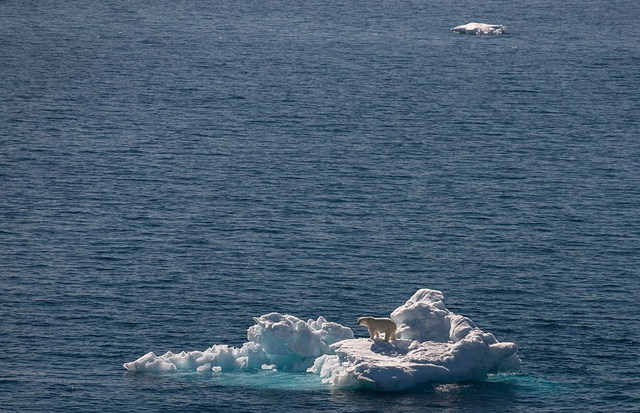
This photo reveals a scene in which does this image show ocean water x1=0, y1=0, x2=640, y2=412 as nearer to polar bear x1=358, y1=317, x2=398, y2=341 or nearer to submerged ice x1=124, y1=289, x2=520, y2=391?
submerged ice x1=124, y1=289, x2=520, y2=391

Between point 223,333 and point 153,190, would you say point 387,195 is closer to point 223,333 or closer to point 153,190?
point 153,190

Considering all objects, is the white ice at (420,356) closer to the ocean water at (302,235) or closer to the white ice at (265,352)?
the ocean water at (302,235)

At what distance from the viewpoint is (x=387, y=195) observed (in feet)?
482

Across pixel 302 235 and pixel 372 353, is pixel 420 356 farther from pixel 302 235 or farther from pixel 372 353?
pixel 302 235

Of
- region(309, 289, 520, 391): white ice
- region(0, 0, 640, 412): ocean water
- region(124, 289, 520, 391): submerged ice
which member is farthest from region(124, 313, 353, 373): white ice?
region(309, 289, 520, 391): white ice

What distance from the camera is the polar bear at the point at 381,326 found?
93.1 m

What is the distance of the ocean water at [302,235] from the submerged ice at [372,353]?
3.55 ft

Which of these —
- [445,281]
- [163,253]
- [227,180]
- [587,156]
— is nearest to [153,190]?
[227,180]

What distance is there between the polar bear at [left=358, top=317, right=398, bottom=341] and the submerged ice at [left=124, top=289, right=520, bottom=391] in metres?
0.60

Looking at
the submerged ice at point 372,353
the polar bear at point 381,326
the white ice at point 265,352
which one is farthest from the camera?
the white ice at point 265,352

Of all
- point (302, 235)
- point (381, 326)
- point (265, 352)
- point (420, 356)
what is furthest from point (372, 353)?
point (302, 235)

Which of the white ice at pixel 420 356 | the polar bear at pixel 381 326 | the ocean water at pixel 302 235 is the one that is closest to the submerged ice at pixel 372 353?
the white ice at pixel 420 356

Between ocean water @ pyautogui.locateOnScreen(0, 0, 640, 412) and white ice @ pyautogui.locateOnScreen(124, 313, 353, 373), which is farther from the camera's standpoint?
ocean water @ pyautogui.locateOnScreen(0, 0, 640, 412)

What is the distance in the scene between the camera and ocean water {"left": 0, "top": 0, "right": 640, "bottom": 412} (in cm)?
9469
